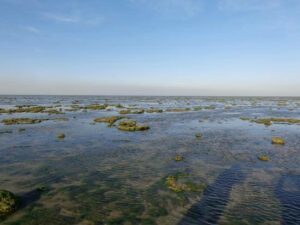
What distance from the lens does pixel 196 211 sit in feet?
46.3

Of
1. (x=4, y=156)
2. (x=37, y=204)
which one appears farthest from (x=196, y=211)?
(x=4, y=156)

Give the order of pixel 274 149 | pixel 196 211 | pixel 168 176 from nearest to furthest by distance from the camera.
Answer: pixel 196 211 → pixel 168 176 → pixel 274 149

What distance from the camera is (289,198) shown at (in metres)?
16.0

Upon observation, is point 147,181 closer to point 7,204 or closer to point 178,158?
point 178,158

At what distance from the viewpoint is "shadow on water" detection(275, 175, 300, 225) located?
13511mm

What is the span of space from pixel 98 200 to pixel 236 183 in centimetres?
935

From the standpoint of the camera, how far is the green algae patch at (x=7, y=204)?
13.7m

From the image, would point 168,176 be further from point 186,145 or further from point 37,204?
point 186,145

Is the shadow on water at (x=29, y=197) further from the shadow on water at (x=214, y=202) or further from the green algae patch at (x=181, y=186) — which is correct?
the shadow on water at (x=214, y=202)

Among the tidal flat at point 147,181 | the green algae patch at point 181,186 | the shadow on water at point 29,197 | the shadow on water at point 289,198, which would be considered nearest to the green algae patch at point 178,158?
the tidal flat at point 147,181

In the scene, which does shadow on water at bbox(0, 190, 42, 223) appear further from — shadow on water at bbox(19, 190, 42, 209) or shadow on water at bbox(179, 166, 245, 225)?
shadow on water at bbox(179, 166, 245, 225)

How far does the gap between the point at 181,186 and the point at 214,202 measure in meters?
2.95

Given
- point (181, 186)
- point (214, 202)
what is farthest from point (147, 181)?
point (214, 202)

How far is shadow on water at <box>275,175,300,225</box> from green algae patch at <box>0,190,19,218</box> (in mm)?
13552
